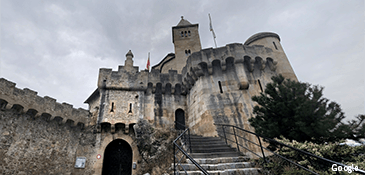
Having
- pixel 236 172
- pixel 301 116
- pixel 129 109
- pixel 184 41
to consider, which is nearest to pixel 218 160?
pixel 236 172

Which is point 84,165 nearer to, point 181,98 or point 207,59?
point 181,98

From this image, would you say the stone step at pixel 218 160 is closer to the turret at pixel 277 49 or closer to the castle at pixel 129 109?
the castle at pixel 129 109

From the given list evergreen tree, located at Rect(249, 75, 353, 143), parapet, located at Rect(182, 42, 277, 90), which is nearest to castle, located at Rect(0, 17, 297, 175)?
parapet, located at Rect(182, 42, 277, 90)

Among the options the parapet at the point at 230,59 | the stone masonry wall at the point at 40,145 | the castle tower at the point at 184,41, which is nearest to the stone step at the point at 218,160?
the parapet at the point at 230,59

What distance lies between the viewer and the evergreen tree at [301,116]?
5.48m

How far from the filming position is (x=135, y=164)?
11.0 meters

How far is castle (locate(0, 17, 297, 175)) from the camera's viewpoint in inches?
348

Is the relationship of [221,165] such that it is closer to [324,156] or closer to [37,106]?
[324,156]

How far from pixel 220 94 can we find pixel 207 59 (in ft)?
8.61

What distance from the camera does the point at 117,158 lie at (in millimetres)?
11547

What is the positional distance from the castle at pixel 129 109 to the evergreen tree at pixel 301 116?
3.19 m

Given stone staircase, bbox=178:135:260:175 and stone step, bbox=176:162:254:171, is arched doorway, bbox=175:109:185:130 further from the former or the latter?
stone step, bbox=176:162:254:171

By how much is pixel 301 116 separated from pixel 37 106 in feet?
42.7

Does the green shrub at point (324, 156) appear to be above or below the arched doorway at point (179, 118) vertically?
below
